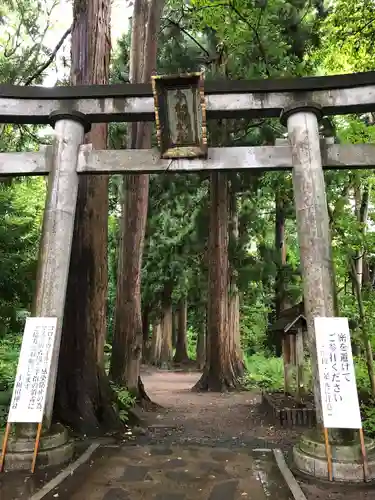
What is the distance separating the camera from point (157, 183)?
15.2m

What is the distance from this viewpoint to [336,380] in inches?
184

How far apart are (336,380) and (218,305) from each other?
8.89m

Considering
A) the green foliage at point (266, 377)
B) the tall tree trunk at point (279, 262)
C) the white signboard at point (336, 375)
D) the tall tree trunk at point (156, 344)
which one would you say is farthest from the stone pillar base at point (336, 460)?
the tall tree trunk at point (156, 344)

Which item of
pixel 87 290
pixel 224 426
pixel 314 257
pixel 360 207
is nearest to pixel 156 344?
pixel 224 426

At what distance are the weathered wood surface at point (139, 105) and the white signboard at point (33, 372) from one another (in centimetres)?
295

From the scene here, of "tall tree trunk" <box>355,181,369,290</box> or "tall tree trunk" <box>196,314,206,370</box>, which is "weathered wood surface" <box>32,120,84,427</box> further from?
"tall tree trunk" <box>196,314,206,370</box>

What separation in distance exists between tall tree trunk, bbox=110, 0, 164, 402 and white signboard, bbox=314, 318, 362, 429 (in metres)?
5.93

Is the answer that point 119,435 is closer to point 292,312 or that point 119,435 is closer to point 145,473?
point 145,473

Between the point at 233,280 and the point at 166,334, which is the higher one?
the point at 233,280

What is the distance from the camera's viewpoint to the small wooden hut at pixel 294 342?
29.7 feet

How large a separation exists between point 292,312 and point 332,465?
514 centimetres

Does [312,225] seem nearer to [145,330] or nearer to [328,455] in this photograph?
[328,455]

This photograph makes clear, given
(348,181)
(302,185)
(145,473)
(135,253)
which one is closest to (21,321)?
(135,253)

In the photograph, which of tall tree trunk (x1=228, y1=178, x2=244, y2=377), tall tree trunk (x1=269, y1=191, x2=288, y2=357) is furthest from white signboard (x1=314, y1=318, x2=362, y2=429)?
tall tree trunk (x1=269, y1=191, x2=288, y2=357)
